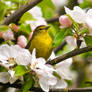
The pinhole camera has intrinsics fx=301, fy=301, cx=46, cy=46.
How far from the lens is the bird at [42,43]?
50.1 inches

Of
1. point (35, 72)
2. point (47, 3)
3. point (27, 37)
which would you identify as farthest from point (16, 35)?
point (35, 72)

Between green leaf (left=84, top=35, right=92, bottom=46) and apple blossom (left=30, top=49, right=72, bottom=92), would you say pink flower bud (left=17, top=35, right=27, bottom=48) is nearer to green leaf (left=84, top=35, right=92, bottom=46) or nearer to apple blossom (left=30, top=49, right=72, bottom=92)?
apple blossom (left=30, top=49, right=72, bottom=92)

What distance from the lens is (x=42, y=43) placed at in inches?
55.3

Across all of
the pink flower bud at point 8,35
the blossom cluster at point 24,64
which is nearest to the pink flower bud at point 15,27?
the pink flower bud at point 8,35

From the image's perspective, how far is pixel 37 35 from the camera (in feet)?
5.01

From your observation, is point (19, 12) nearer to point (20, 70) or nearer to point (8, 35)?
point (8, 35)

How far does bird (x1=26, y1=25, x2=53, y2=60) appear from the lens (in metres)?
1.27

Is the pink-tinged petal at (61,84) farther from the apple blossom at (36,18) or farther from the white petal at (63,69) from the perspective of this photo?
the apple blossom at (36,18)

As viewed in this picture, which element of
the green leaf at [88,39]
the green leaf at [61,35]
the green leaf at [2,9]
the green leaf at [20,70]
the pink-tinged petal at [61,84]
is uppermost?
the green leaf at [2,9]

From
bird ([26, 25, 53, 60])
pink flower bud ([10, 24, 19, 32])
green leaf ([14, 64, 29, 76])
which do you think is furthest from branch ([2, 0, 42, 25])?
green leaf ([14, 64, 29, 76])

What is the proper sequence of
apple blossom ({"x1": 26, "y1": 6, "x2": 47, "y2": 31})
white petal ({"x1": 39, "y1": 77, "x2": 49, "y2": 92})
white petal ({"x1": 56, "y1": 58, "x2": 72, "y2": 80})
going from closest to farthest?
1. white petal ({"x1": 39, "y1": 77, "x2": 49, "y2": 92})
2. white petal ({"x1": 56, "y1": 58, "x2": 72, "y2": 80})
3. apple blossom ({"x1": 26, "y1": 6, "x2": 47, "y2": 31})

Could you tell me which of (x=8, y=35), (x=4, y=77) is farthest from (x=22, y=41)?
(x=4, y=77)

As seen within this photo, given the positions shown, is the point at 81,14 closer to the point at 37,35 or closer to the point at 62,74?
the point at 62,74

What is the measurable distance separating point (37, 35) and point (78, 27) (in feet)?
2.02
